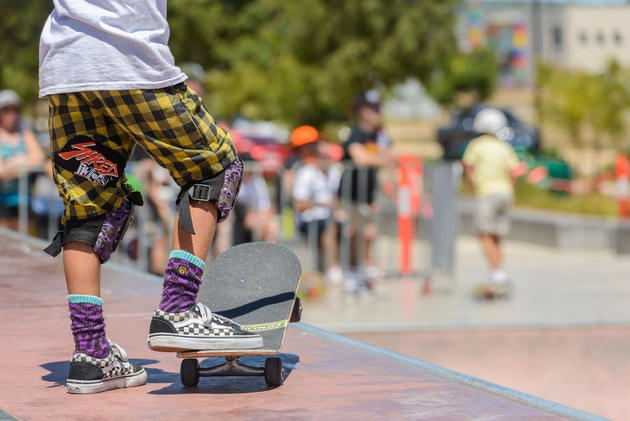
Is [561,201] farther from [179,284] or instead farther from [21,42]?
[21,42]

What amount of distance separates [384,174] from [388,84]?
50.5 feet

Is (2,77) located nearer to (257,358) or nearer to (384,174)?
(384,174)

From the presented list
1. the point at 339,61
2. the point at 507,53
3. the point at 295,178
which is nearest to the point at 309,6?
the point at 339,61

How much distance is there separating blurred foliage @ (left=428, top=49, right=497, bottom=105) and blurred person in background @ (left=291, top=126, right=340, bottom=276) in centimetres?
3816

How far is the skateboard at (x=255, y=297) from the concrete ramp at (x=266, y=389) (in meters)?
0.06

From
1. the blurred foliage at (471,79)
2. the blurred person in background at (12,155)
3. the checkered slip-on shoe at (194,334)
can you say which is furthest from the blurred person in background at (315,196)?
the blurred foliage at (471,79)

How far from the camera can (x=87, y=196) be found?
393 cm

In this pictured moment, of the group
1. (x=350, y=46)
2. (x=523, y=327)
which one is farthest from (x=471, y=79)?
(x=523, y=327)

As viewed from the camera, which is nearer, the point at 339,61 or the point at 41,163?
the point at 41,163

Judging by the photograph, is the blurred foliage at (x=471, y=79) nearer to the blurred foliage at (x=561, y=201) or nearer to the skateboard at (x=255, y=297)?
the blurred foliage at (x=561, y=201)

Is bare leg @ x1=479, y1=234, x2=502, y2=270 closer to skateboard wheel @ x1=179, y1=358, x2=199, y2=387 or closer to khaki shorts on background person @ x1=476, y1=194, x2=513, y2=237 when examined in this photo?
khaki shorts on background person @ x1=476, y1=194, x2=513, y2=237

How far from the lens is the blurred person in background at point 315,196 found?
35.8ft

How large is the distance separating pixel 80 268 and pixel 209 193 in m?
0.51

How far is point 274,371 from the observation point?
4016mm
